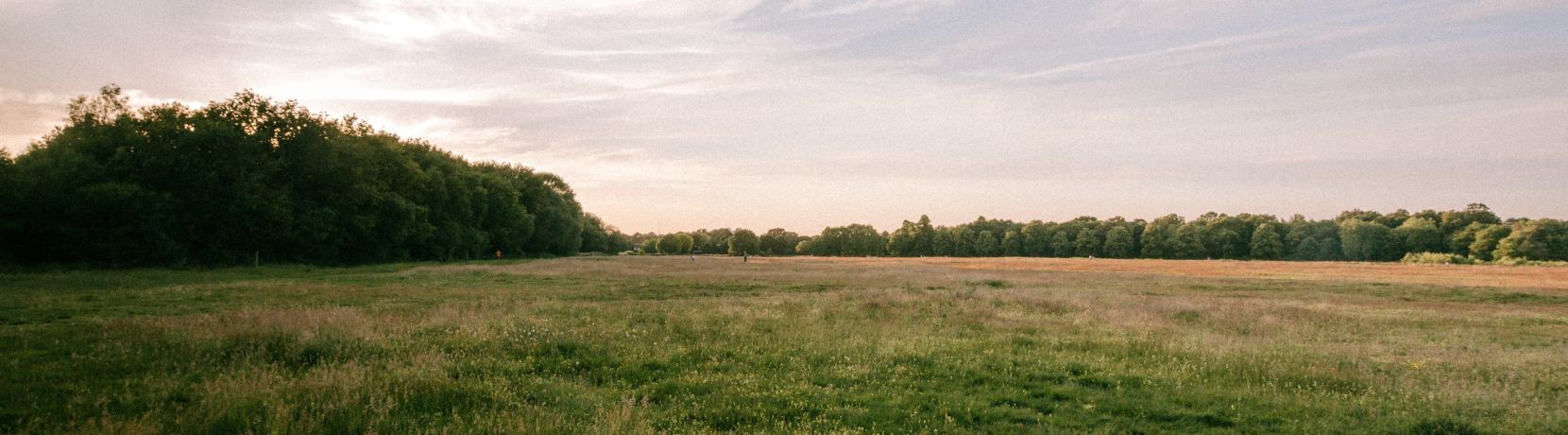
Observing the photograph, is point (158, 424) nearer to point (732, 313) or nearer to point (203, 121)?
point (732, 313)

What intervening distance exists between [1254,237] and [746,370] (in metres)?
164

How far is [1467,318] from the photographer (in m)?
24.6

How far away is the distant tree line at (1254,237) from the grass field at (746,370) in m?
138

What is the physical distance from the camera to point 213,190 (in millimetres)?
46156

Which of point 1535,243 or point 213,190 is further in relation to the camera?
point 1535,243

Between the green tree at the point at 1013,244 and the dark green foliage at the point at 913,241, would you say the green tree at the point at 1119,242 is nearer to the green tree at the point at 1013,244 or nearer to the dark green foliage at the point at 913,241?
the green tree at the point at 1013,244

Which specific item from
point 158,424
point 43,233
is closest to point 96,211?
point 43,233

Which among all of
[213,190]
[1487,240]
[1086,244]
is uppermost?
Result: [213,190]

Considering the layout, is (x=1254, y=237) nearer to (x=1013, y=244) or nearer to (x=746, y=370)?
(x=1013, y=244)

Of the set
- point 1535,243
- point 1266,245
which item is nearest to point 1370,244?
point 1266,245

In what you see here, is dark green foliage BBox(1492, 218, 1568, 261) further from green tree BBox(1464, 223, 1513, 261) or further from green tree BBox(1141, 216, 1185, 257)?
green tree BBox(1141, 216, 1185, 257)

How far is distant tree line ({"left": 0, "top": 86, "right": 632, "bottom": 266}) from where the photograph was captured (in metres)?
39.4

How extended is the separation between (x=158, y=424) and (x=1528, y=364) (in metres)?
24.0

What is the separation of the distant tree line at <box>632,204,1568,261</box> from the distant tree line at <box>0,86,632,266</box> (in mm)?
135601
